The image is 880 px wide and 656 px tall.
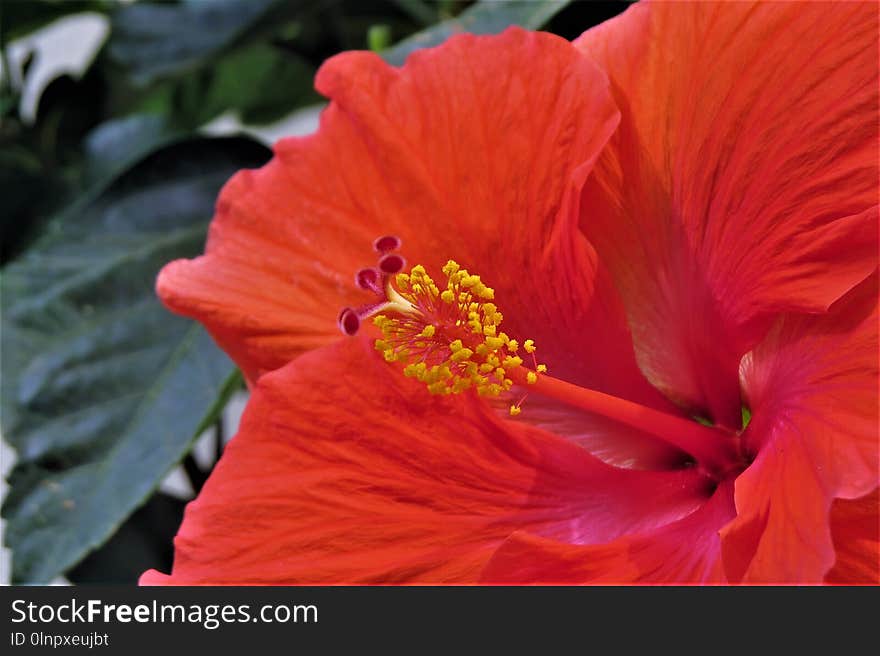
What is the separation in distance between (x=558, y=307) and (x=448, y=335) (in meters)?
0.07

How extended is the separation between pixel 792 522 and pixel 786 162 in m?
0.18

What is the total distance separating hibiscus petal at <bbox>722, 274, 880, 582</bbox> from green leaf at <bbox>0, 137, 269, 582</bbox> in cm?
41

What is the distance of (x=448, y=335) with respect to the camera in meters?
0.56

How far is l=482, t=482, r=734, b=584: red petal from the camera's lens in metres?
0.50

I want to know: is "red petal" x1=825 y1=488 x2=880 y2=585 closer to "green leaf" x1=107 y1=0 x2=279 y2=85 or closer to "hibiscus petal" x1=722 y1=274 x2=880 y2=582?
"hibiscus petal" x1=722 y1=274 x2=880 y2=582

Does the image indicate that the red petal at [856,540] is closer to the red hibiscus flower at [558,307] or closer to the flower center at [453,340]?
the red hibiscus flower at [558,307]

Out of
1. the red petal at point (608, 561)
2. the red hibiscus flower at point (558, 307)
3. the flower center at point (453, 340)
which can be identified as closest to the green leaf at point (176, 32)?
the red hibiscus flower at point (558, 307)

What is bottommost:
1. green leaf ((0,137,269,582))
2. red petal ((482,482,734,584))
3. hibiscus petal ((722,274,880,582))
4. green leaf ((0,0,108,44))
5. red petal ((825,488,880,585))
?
green leaf ((0,137,269,582))

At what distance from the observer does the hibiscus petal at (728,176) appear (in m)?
0.49

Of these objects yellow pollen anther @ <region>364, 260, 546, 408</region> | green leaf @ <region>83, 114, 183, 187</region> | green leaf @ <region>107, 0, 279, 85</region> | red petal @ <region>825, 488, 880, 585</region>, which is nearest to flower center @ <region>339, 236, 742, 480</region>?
yellow pollen anther @ <region>364, 260, 546, 408</region>

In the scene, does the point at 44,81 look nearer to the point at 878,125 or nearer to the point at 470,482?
the point at 470,482

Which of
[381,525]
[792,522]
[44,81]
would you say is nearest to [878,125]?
[792,522]

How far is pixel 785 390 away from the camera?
1.70 feet

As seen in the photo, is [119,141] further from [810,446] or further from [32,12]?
[810,446]
